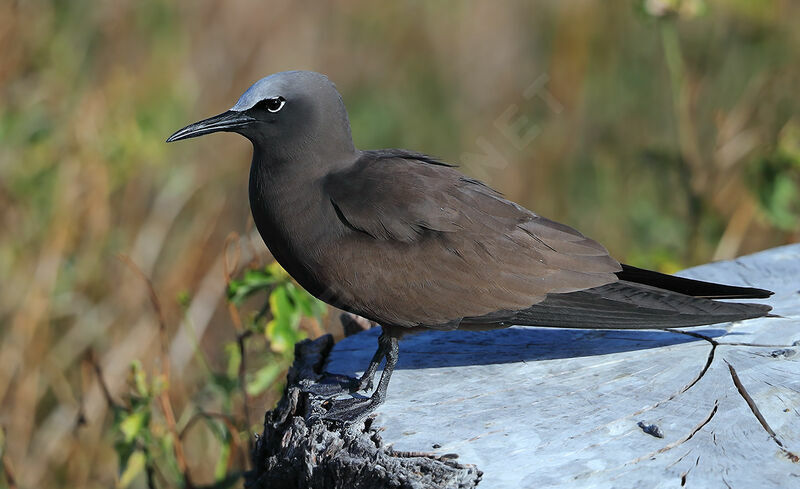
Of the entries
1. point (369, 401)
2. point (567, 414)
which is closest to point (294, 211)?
point (369, 401)

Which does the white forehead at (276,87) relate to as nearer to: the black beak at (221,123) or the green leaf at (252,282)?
the black beak at (221,123)

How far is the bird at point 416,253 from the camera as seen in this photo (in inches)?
110

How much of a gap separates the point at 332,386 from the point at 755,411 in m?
1.23

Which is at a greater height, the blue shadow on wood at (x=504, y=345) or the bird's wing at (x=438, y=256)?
the bird's wing at (x=438, y=256)

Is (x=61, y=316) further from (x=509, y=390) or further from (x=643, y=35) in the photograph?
(x=643, y=35)

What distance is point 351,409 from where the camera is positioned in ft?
8.55

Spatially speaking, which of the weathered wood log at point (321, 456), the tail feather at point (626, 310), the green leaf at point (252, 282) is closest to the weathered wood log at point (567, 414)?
the weathered wood log at point (321, 456)

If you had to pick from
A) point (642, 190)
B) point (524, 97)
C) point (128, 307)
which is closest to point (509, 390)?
point (128, 307)

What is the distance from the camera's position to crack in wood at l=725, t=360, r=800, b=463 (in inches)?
86.7

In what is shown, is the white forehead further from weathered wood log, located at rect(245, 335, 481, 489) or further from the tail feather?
the tail feather

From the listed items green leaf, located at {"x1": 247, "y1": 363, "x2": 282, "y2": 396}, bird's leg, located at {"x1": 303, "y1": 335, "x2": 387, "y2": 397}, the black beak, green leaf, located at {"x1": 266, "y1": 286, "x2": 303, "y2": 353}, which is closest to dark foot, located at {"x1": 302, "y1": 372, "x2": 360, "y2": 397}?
bird's leg, located at {"x1": 303, "y1": 335, "x2": 387, "y2": 397}

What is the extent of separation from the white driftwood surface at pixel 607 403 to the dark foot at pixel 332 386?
8 cm

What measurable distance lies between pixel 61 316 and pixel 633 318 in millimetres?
2940

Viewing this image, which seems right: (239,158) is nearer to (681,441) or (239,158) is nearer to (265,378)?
Result: (265,378)
